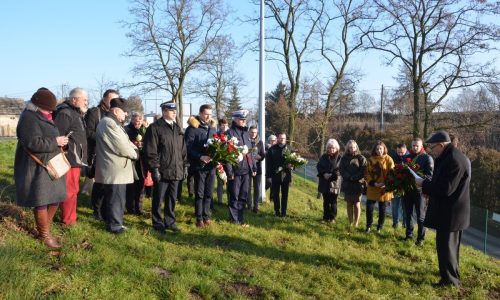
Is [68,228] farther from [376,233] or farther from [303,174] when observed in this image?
[303,174]

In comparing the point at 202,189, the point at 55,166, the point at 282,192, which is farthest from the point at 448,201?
the point at 55,166

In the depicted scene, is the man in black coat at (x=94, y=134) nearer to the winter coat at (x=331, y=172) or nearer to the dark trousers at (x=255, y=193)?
the dark trousers at (x=255, y=193)

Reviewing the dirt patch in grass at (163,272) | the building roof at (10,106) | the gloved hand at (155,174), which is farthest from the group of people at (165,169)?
the building roof at (10,106)

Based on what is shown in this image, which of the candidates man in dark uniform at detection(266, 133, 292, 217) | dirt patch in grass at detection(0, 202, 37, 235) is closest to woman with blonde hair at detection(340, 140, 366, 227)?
man in dark uniform at detection(266, 133, 292, 217)

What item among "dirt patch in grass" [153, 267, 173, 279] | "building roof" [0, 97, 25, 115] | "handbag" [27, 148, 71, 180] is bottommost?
"dirt patch in grass" [153, 267, 173, 279]

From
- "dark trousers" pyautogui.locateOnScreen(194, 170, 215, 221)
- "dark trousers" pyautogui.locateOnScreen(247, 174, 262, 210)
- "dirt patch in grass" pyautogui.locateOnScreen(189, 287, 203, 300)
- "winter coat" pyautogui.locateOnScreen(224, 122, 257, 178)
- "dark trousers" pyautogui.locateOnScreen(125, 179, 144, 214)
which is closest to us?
"dirt patch in grass" pyautogui.locateOnScreen(189, 287, 203, 300)

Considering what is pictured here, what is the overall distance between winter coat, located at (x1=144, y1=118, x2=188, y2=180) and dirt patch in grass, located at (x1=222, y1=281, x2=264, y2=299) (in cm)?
224

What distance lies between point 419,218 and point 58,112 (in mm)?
6858

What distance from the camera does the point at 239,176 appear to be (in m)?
7.97

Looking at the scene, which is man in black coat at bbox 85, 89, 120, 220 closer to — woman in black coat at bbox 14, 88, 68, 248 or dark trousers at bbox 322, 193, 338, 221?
woman in black coat at bbox 14, 88, 68, 248

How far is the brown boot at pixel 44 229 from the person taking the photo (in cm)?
509

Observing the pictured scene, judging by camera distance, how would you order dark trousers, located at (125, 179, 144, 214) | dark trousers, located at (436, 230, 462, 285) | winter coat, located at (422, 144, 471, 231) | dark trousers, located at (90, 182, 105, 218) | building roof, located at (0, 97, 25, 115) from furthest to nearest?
building roof, located at (0, 97, 25, 115) < dark trousers, located at (125, 179, 144, 214) < dark trousers, located at (90, 182, 105, 218) < dark trousers, located at (436, 230, 462, 285) < winter coat, located at (422, 144, 471, 231)

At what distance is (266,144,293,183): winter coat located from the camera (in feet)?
30.3

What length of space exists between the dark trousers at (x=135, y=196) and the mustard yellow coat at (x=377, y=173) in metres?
4.62
